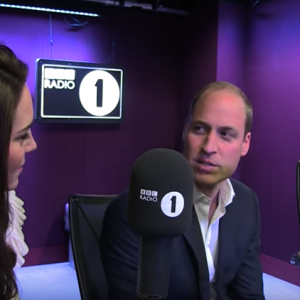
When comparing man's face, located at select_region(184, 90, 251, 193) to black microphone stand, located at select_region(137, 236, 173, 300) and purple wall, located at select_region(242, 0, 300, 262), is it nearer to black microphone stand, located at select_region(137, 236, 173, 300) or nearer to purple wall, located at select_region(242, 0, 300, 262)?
black microphone stand, located at select_region(137, 236, 173, 300)

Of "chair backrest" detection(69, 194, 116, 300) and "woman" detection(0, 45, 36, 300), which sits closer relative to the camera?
"woman" detection(0, 45, 36, 300)

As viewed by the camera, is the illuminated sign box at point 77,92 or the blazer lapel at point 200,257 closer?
the blazer lapel at point 200,257

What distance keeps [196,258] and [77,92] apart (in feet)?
9.00

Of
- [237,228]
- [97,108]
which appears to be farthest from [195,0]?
[237,228]

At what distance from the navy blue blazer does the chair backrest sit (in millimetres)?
82

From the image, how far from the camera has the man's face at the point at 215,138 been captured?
1193 mm

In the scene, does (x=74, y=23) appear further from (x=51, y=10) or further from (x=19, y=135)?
(x=19, y=135)

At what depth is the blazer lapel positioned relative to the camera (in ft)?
3.79

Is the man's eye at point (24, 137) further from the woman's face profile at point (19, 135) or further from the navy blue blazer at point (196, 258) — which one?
the navy blue blazer at point (196, 258)

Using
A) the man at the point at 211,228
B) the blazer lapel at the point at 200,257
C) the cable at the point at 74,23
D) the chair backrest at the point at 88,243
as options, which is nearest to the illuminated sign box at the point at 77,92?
the cable at the point at 74,23

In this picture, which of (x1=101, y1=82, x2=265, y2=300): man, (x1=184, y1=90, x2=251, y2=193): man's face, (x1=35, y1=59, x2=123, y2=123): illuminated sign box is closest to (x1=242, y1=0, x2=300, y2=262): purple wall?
(x1=35, y1=59, x2=123, y2=123): illuminated sign box

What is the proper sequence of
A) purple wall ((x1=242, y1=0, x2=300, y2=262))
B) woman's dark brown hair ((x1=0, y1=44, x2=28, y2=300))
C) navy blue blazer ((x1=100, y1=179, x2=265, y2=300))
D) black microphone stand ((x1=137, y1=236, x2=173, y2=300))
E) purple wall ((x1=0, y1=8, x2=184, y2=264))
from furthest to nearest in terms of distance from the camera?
purple wall ((x1=0, y1=8, x2=184, y2=264))
purple wall ((x1=242, y1=0, x2=300, y2=262))
navy blue blazer ((x1=100, y1=179, x2=265, y2=300))
woman's dark brown hair ((x1=0, y1=44, x2=28, y2=300))
black microphone stand ((x1=137, y1=236, x2=173, y2=300))

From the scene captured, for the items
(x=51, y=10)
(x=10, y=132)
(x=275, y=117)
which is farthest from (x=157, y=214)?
(x=51, y=10)

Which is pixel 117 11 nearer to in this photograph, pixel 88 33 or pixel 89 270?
pixel 88 33
